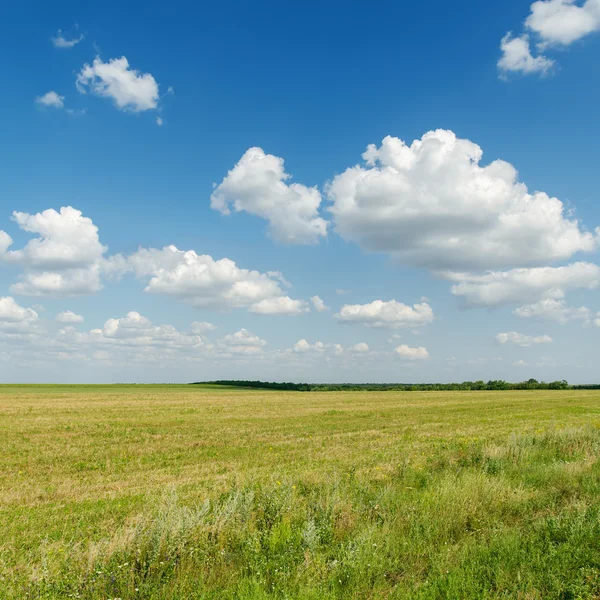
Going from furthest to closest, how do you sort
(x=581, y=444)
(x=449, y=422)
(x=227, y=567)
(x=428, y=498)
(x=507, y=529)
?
(x=449, y=422) < (x=581, y=444) < (x=428, y=498) < (x=507, y=529) < (x=227, y=567)

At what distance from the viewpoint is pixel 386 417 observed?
1220 inches

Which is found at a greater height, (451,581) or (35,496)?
(451,581)

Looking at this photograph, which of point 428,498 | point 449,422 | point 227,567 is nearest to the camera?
point 227,567

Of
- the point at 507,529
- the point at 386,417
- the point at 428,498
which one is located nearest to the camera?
the point at 507,529

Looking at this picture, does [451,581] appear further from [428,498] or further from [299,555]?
[428,498]

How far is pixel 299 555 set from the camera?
6.30 metres

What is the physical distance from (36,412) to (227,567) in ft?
102

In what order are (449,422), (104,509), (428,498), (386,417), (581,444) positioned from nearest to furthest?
(428,498) < (104,509) < (581,444) < (449,422) < (386,417)

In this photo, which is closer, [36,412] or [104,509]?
[104,509]

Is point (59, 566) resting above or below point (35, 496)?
above

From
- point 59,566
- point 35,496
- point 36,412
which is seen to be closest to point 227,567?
point 59,566

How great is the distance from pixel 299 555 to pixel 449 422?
23.7 m

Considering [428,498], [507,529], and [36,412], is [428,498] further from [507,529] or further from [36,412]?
[36,412]

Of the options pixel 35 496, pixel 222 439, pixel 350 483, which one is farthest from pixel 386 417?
pixel 35 496
